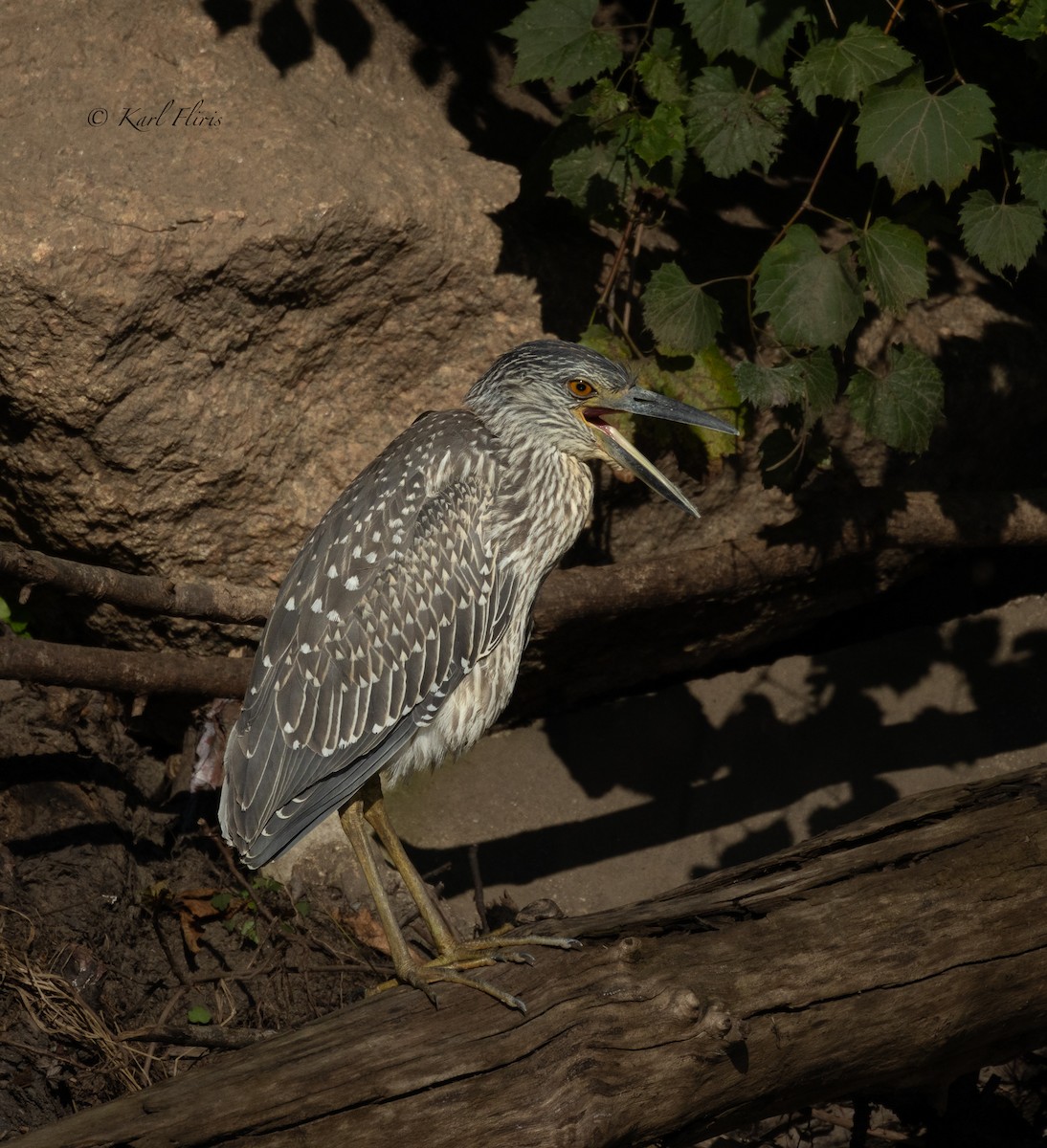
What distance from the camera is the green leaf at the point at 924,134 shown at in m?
3.65

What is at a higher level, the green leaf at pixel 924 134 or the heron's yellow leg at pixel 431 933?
the green leaf at pixel 924 134

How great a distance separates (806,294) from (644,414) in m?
0.63

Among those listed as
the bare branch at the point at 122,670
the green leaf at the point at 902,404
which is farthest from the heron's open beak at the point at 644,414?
the bare branch at the point at 122,670

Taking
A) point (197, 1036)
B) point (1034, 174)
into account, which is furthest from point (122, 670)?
point (1034, 174)

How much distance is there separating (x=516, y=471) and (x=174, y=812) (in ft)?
7.04

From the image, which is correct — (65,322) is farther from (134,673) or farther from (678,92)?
(678,92)

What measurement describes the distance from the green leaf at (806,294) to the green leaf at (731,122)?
277 millimetres

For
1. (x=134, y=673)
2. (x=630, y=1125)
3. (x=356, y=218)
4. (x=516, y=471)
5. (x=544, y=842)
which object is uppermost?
(x=356, y=218)

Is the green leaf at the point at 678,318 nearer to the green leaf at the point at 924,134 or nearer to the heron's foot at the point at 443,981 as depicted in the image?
the green leaf at the point at 924,134

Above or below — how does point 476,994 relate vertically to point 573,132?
below

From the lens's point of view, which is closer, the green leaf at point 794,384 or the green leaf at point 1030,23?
the green leaf at point 1030,23

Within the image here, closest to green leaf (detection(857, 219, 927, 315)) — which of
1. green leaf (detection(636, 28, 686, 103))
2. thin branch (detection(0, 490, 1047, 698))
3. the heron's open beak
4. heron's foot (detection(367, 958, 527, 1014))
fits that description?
the heron's open beak

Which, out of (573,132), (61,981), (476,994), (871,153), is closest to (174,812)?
(61,981)

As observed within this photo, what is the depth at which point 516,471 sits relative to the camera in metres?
3.96
